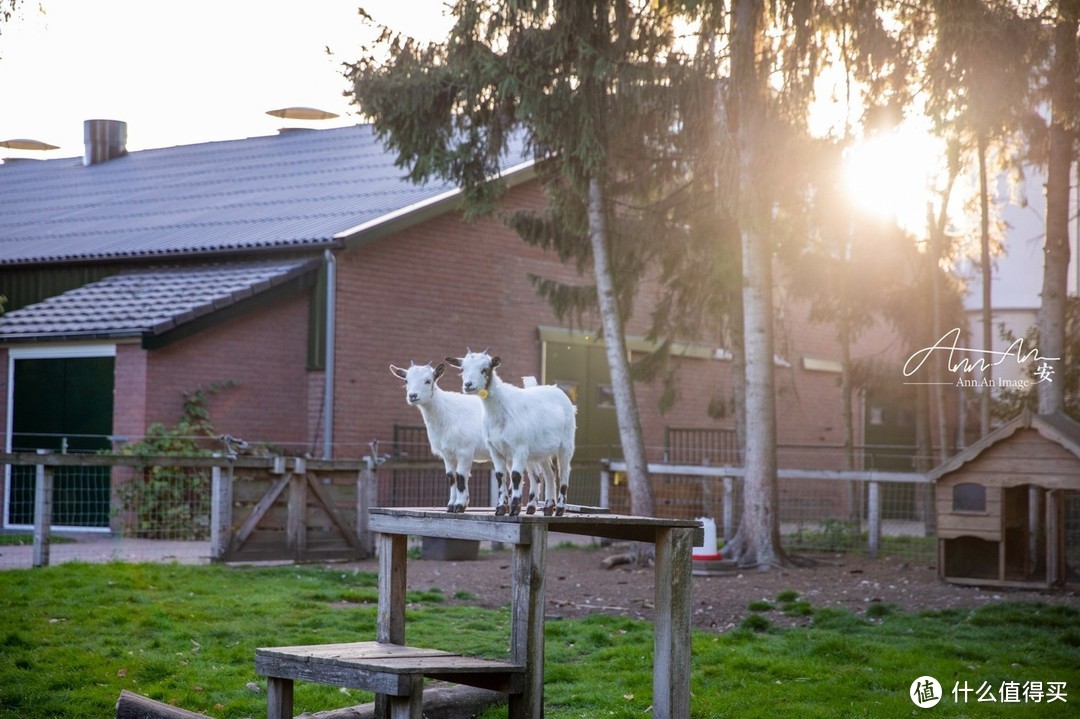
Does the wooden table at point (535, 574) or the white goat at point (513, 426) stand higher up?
the white goat at point (513, 426)

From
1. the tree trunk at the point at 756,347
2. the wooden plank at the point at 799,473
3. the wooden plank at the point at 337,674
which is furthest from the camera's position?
the wooden plank at the point at 799,473

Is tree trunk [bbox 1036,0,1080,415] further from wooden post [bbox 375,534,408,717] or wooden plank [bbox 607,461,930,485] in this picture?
wooden post [bbox 375,534,408,717]

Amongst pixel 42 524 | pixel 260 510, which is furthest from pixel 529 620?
pixel 260 510

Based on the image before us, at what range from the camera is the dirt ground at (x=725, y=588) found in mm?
12914

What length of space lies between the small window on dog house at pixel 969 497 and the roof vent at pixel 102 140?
24.1 m

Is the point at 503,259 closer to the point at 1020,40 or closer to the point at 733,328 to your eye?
the point at 733,328

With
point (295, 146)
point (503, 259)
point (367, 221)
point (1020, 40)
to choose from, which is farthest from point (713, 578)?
point (295, 146)

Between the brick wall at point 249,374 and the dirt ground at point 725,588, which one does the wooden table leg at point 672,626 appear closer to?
the dirt ground at point 725,588

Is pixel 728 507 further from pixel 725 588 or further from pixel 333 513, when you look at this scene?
pixel 333 513

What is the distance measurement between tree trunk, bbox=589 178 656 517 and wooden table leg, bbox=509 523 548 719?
33.2 feet

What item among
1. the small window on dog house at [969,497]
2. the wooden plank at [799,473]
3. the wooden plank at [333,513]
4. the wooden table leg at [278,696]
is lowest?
the wooden table leg at [278,696]

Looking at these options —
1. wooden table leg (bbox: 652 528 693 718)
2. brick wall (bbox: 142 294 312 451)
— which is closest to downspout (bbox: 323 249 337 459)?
brick wall (bbox: 142 294 312 451)

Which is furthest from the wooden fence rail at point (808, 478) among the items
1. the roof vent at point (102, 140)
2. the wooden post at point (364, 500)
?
the roof vent at point (102, 140)

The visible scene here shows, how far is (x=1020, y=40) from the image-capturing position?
14320 millimetres
